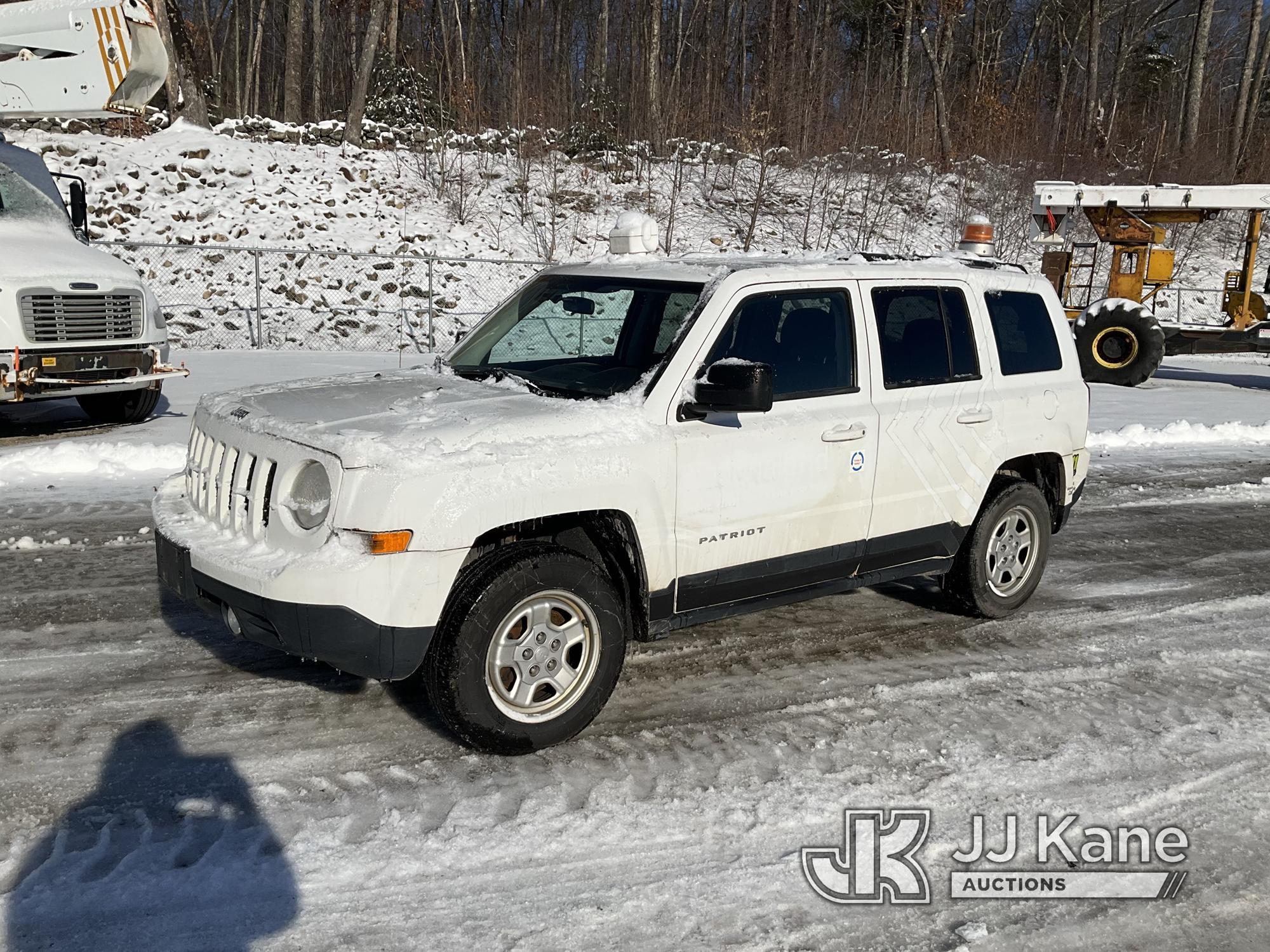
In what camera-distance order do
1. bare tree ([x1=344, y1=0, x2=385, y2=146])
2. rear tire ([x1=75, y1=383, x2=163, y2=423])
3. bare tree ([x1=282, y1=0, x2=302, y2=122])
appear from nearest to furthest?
rear tire ([x1=75, y1=383, x2=163, y2=423]) < bare tree ([x1=344, y1=0, x2=385, y2=146]) < bare tree ([x1=282, y1=0, x2=302, y2=122])

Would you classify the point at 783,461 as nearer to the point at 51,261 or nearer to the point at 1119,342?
the point at 51,261

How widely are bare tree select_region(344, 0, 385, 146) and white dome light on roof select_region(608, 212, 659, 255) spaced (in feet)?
80.9

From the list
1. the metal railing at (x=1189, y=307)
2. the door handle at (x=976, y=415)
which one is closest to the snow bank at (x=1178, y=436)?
the door handle at (x=976, y=415)

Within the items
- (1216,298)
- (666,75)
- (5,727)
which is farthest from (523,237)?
(5,727)

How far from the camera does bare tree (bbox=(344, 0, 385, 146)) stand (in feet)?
92.2

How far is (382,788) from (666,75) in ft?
119

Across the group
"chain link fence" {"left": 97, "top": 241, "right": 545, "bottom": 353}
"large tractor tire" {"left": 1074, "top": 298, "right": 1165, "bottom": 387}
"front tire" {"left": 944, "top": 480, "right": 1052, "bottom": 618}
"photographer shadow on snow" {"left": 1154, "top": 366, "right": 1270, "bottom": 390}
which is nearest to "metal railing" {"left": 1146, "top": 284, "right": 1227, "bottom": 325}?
"photographer shadow on snow" {"left": 1154, "top": 366, "right": 1270, "bottom": 390}

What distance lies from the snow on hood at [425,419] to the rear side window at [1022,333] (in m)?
2.43

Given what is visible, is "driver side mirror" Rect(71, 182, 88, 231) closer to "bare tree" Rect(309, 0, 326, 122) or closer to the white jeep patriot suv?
the white jeep patriot suv

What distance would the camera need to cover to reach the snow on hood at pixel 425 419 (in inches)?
155

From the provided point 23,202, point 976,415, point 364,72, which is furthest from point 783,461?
point 364,72

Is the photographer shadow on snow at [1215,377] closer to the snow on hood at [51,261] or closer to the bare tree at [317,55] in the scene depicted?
the snow on hood at [51,261]

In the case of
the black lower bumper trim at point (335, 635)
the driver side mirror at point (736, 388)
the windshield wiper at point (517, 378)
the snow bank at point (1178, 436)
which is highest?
the driver side mirror at point (736, 388)

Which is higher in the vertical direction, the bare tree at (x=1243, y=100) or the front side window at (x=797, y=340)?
the bare tree at (x=1243, y=100)
